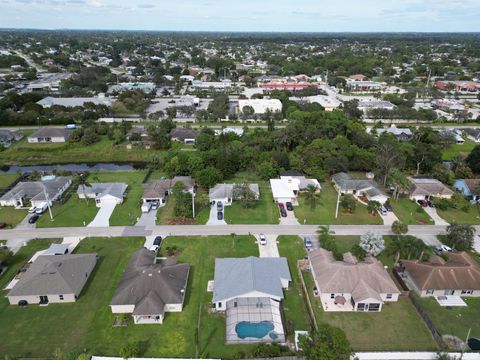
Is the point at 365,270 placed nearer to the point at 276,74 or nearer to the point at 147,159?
the point at 147,159

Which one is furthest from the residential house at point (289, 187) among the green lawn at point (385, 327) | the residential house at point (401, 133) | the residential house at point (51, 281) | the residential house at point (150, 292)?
the residential house at point (401, 133)

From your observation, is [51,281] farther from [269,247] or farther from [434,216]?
[434,216]

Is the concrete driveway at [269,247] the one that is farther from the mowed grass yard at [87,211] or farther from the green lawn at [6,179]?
the green lawn at [6,179]

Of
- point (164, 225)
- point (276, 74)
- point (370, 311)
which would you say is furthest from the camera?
point (276, 74)

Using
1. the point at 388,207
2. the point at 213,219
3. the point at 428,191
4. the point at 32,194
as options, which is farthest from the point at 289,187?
the point at 32,194

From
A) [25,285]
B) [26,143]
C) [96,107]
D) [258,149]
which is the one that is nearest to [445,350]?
[25,285]

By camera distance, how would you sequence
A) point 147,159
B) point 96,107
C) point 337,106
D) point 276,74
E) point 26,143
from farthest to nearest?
point 276,74
point 337,106
point 96,107
point 26,143
point 147,159

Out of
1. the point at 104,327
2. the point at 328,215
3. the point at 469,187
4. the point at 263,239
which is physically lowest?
the point at 104,327
